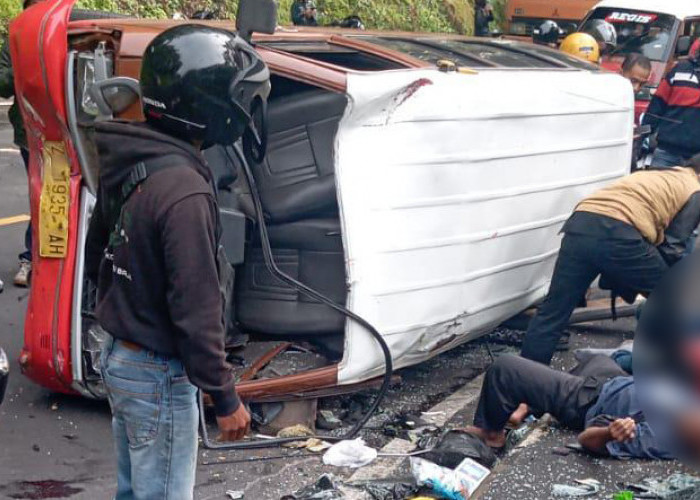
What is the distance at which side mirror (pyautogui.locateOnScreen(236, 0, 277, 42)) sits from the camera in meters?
4.23

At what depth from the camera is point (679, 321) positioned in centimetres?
224

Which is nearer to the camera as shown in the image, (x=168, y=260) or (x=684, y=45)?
(x=168, y=260)

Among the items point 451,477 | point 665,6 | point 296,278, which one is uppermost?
point 665,6

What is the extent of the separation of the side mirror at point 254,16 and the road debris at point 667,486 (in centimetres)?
226

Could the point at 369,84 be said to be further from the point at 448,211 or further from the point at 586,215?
the point at 586,215

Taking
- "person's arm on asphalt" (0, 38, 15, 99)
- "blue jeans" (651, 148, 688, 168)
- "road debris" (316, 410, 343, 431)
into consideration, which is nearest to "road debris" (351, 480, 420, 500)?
"road debris" (316, 410, 343, 431)

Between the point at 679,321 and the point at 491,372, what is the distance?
8.43 ft

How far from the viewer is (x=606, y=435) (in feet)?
13.9

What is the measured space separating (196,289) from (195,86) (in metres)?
0.58

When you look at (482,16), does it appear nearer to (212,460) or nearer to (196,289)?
(212,460)

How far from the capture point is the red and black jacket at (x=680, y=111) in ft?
26.6

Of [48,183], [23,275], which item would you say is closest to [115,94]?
[48,183]

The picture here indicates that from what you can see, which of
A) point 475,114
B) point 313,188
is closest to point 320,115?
point 313,188

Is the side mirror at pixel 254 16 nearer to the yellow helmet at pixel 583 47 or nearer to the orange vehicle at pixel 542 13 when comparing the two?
the yellow helmet at pixel 583 47
